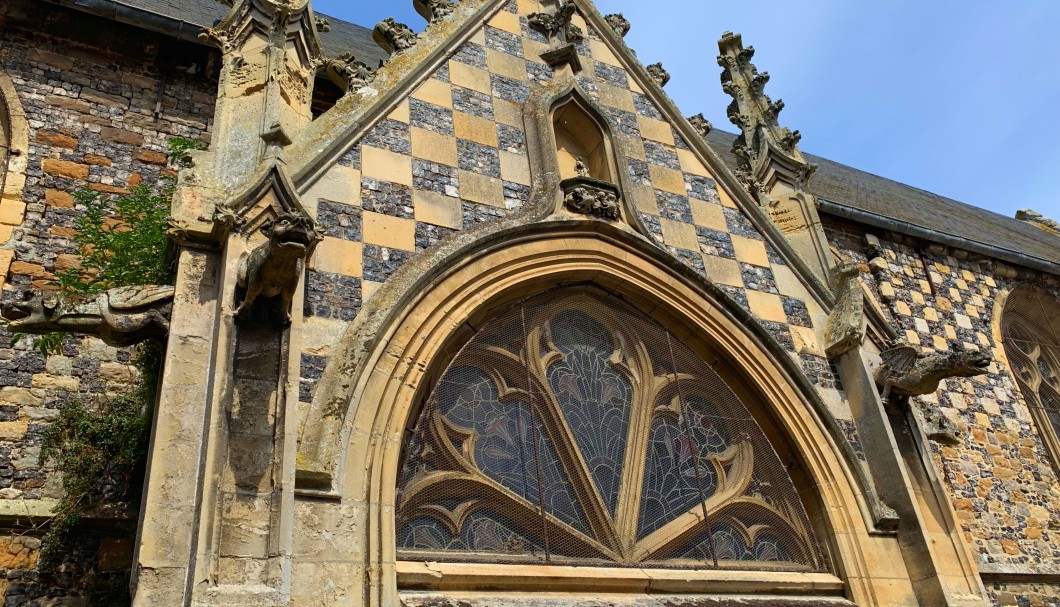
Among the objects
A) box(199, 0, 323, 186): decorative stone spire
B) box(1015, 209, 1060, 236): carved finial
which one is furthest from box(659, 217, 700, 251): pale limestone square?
box(1015, 209, 1060, 236): carved finial

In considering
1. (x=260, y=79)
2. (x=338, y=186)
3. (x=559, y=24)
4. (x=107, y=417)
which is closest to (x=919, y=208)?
(x=559, y=24)

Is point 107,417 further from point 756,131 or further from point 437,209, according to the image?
point 756,131

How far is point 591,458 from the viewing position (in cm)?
547

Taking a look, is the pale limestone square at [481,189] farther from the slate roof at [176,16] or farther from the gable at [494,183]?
the slate roof at [176,16]

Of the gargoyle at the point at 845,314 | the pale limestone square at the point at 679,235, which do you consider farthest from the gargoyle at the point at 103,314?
the gargoyle at the point at 845,314

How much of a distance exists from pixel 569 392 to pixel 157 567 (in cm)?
277

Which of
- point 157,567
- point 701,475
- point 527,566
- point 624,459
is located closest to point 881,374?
point 701,475

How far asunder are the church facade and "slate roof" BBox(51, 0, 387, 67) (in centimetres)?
3

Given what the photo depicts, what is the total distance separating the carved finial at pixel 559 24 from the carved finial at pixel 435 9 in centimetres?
78

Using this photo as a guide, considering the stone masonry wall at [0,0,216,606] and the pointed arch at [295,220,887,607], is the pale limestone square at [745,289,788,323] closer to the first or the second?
the pointed arch at [295,220,887,607]

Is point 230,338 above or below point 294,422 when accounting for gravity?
above

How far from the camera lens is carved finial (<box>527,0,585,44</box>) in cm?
734

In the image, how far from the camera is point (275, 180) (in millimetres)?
4742

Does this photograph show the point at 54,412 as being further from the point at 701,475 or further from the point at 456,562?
the point at 701,475
